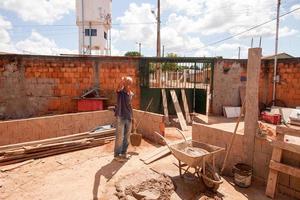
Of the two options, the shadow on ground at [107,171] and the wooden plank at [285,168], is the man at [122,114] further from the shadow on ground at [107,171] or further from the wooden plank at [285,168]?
the wooden plank at [285,168]

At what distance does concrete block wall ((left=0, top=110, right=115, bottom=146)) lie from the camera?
5758 millimetres

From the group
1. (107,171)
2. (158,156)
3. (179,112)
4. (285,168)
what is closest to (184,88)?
(179,112)

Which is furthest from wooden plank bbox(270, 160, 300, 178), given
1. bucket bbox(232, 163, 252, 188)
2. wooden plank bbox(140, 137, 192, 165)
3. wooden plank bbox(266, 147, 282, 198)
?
wooden plank bbox(140, 137, 192, 165)

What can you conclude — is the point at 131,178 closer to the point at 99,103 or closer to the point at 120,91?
the point at 120,91

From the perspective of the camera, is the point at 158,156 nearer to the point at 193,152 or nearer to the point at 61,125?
the point at 193,152

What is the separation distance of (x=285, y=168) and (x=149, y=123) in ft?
12.5

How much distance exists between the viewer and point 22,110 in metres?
9.06

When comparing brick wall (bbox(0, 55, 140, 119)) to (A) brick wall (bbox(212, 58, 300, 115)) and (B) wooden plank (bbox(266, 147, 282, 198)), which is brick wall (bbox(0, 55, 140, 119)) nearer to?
(A) brick wall (bbox(212, 58, 300, 115))

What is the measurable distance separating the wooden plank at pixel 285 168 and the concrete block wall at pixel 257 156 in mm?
181

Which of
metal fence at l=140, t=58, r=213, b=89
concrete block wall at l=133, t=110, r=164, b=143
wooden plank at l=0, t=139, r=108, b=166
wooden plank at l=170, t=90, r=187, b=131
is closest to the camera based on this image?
wooden plank at l=0, t=139, r=108, b=166

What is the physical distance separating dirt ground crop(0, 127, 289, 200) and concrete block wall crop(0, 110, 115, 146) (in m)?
1.10

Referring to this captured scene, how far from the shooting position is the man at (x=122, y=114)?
17.2ft

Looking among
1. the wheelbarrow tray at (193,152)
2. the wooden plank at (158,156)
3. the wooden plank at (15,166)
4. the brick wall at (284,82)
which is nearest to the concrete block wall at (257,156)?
the wheelbarrow tray at (193,152)

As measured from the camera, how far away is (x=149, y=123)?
22.1 feet
